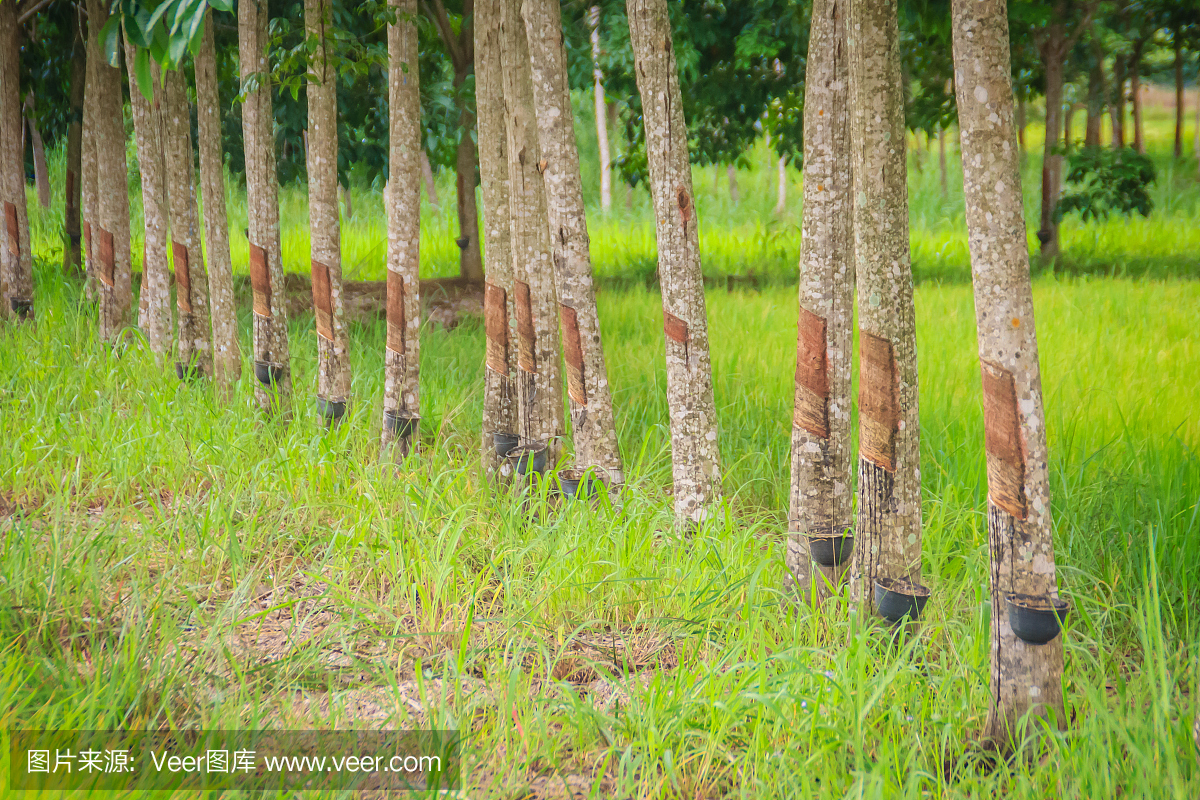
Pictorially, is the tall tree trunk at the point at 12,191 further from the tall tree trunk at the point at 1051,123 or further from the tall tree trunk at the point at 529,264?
the tall tree trunk at the point at 1051,123

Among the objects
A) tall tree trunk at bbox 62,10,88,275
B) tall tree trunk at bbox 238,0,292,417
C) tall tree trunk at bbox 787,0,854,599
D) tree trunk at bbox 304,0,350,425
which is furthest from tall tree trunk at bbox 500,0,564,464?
tall tree trunk at bbox 62,10,88,275

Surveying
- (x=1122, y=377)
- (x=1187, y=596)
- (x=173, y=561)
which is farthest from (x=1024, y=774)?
(x=1122, y=377)

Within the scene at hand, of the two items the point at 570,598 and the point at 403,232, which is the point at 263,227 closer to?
the point at 403,232

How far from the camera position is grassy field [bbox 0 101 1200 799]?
216 centimetres

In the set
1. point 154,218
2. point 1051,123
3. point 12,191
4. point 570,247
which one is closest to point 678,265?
point 570,247

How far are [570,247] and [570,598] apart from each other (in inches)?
57.8

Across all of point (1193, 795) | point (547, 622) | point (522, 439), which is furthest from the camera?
point (522, 439)

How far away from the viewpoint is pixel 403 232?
14.2 ft

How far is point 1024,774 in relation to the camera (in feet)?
6.49

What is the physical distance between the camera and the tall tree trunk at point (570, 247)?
11.2 ft

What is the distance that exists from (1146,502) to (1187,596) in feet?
2.06

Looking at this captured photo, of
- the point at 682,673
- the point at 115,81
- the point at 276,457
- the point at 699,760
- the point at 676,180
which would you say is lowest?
the point at 699,760

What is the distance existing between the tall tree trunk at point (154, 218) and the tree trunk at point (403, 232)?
2.09 m

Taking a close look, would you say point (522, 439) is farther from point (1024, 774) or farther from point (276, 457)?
point (1024, 774)
